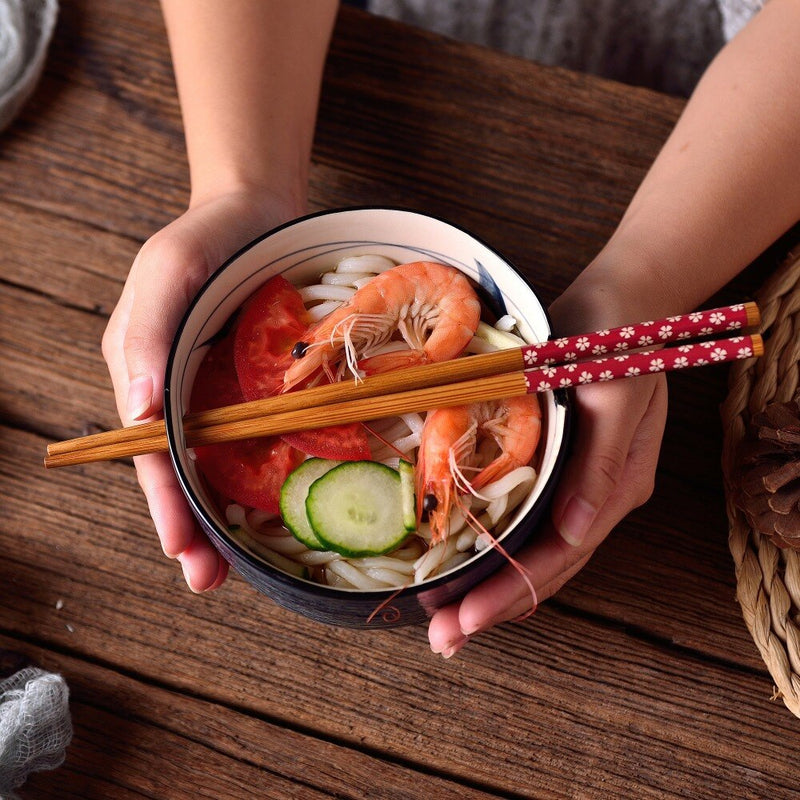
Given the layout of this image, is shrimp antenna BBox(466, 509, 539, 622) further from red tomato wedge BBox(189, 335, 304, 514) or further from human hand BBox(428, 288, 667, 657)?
red tomato wedge BBox(189, 335, 304, 514)

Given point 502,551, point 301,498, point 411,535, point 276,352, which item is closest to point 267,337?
point 276,352

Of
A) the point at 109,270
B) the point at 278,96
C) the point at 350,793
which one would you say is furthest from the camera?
the point at 109,270

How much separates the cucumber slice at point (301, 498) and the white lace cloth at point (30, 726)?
592 mm

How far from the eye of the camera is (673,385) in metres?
1.58

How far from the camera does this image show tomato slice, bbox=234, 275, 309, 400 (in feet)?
3.96

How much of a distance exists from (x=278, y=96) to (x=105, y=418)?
729 millimetres

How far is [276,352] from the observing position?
123 cm

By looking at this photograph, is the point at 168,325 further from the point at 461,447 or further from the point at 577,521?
the point at 577,521

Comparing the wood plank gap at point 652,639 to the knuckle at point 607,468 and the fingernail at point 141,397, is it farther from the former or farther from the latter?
the fingernail at point 141,397

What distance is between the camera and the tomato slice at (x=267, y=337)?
1207mm

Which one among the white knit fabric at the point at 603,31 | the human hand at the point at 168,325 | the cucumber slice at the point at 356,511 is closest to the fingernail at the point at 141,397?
the human hand at the point at 168,325

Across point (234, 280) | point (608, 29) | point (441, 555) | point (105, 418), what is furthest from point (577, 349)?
point (608, 29)

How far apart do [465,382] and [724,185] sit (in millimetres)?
695

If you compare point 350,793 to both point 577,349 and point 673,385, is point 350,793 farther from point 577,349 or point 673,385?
point 673,385
